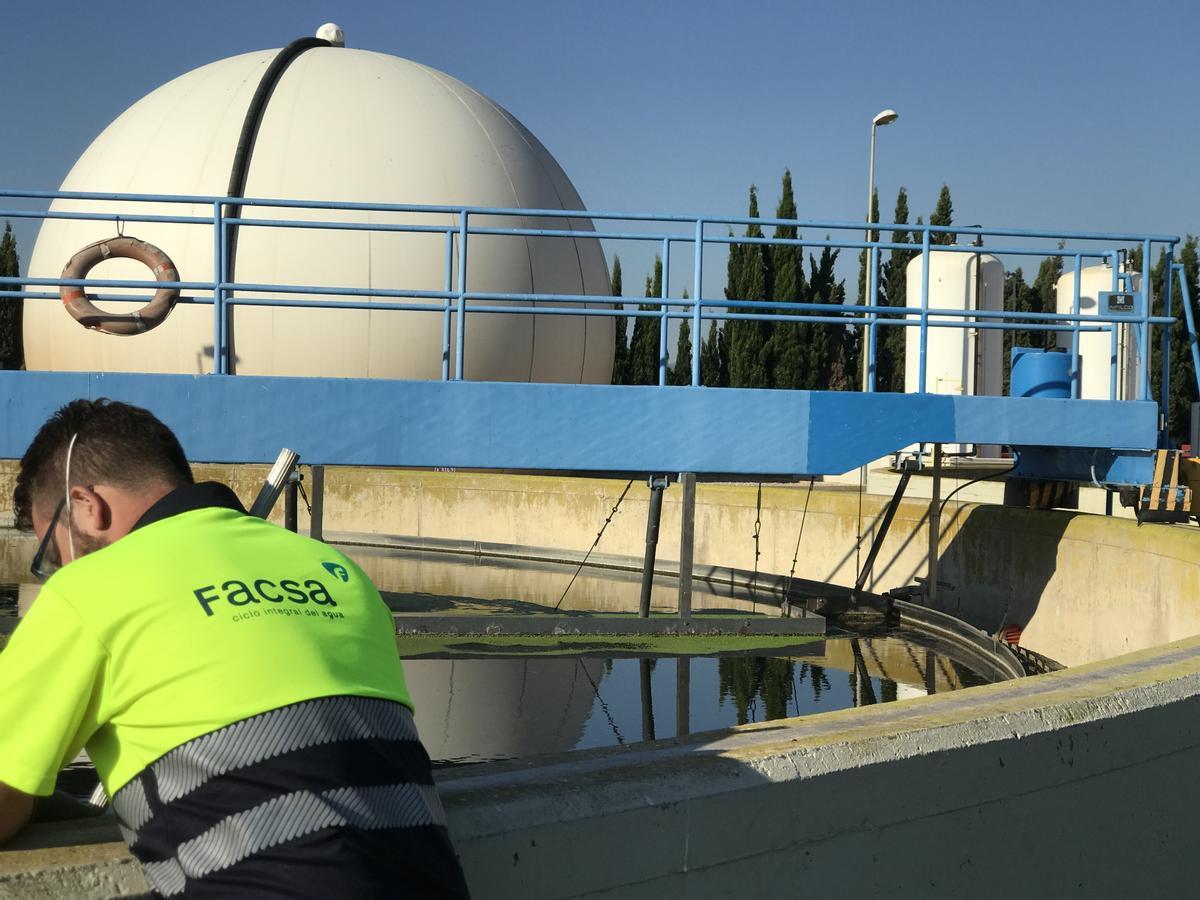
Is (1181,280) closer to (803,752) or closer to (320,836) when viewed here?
(803,752)

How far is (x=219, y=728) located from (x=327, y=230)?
31.3 ft

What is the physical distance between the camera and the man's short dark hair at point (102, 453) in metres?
2.00

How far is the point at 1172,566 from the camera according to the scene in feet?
27.6

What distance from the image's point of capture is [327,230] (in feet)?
35.2

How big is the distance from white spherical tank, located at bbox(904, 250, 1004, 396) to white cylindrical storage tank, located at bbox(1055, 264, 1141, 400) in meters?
1.09

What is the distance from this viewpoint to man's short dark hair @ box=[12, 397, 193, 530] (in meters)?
2.00

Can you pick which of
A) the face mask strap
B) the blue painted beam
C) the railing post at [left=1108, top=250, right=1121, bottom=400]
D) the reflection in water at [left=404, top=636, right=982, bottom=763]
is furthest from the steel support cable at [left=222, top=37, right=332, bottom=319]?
the face mask strap

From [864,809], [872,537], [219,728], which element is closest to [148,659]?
[219,728]

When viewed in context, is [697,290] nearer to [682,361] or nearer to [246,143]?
[246,143]

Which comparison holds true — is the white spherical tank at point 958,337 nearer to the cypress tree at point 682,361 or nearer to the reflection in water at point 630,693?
the reflection in water at point 630,693

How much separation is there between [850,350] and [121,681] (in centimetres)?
3785

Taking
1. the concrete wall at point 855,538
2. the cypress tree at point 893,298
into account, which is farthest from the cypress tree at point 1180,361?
the concrete wall at point 855,538

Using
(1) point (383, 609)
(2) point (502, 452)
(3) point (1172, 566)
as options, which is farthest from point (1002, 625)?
(1) point (383, 609)

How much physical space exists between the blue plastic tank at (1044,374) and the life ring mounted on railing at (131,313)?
21.6ft
